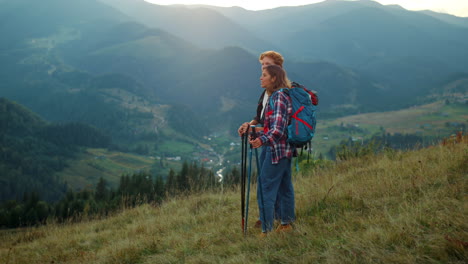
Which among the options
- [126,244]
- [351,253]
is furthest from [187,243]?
[351,253]

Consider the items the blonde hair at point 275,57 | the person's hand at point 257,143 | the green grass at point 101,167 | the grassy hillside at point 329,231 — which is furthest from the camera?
the green grass at point 101,167

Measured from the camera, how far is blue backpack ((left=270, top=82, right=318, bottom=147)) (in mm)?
4250

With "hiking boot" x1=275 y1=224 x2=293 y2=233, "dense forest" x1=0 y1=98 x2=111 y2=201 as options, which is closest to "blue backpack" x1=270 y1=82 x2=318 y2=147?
"hiking boot" x1=275 y1=224 x2=293 y2=233

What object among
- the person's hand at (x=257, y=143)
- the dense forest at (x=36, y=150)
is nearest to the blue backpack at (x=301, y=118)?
the person's hand at (x=257, y=143)

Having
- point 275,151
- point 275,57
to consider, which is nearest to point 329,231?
point 275,151

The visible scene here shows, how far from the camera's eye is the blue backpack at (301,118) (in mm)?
4250

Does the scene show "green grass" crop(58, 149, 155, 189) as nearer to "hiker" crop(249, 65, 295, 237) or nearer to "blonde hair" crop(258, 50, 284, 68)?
"hiker" crop(249, 65, 295, 237)

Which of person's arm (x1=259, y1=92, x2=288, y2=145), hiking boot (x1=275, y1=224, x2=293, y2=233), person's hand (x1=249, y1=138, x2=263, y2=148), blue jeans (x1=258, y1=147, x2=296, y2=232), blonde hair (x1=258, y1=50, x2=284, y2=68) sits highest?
blonde hair (x1=258, y1=50, x2=284, y2=68)

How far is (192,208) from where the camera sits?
8352mm

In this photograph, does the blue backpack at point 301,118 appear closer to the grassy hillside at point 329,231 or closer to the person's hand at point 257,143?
the person's hand at point 257,143

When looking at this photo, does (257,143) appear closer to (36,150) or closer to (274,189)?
(274,189)

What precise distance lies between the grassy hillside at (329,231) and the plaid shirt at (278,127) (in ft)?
3.59

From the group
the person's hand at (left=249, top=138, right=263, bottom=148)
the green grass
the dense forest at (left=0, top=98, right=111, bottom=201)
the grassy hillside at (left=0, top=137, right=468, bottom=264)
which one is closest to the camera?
the grassy hillside at (left=0, top=137, right=468, bottom=264)

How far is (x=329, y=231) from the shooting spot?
4230mm
